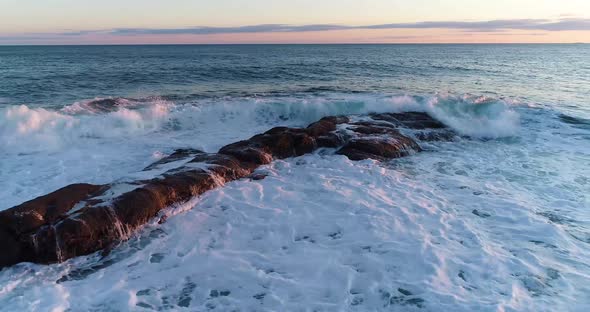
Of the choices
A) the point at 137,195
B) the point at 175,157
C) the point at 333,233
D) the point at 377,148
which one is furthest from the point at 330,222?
the point at 175,157

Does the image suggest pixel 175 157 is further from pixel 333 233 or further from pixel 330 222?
pixel 333 233

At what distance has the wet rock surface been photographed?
17.7 feet

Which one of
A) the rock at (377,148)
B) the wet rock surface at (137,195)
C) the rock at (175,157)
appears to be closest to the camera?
the wet rock surface at (137,195)

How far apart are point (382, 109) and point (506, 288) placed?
448 inches

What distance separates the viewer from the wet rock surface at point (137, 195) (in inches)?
212

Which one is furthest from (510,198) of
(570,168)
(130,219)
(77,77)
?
(77,77)

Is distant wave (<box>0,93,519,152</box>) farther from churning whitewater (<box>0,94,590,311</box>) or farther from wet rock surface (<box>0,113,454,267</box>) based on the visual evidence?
wet rock surface (<box>0,113,454,267</box>)

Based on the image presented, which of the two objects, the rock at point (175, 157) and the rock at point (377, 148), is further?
the rock at point (377, 148)

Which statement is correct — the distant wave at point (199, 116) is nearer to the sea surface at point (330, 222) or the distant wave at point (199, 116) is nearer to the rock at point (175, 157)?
the sea surface at point (330, 222)

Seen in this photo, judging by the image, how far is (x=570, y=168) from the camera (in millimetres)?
9469

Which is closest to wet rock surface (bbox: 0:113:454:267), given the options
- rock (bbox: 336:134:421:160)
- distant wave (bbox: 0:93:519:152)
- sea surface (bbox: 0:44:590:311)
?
rock (bbox: 336:134:421:160)

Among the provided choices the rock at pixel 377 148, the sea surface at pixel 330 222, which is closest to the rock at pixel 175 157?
the sea surface at pixel 330 222

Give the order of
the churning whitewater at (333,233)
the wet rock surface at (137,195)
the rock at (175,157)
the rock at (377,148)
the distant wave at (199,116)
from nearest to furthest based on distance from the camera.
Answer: the churning whitewater at (333,233), the wet rock surface at (137,195), the rock at (175,157), the rock at (377,148), the distant wave at (199,116)

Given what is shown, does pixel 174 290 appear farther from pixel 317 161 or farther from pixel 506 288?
pixel 317 161
